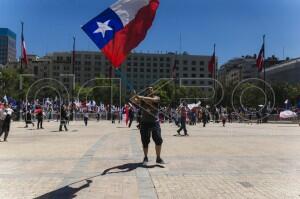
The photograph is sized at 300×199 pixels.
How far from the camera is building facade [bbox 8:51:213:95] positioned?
155 m

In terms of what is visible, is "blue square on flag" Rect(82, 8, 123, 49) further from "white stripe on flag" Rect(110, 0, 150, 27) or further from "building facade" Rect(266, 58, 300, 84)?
"building facade" Rect(266, 58, 300, 84)

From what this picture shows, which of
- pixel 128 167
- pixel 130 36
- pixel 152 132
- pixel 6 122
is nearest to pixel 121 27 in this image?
pixel 130 36

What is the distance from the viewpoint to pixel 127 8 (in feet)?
37.8

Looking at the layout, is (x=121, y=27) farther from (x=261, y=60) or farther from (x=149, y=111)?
(x=261, y=60)

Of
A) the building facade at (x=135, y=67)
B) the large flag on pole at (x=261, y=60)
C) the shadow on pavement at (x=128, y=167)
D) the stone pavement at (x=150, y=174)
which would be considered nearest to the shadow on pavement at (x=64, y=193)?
the stone pavement at (x=150, y=174)

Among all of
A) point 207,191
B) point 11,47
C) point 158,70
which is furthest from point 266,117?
point 158,70

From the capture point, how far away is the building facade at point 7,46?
114200 millimetres

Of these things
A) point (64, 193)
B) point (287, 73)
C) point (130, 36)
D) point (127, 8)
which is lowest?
point (64, 193)

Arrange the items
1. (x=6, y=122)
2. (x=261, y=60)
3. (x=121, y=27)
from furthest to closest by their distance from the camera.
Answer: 1. (x=261, y=60)
2. (x=6, y=122)
3. (x=121, y=27)

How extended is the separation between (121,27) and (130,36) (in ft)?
0.94

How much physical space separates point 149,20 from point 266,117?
43.5 m

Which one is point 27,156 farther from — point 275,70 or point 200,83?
point 200,83

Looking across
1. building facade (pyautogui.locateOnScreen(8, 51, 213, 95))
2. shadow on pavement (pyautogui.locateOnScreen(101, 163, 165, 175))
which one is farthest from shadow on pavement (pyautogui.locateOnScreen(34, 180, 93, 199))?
building facade (pyautogui.locateOnScreen(8, 51, 213, 95))

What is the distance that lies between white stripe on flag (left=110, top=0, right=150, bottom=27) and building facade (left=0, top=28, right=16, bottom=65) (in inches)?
3888
